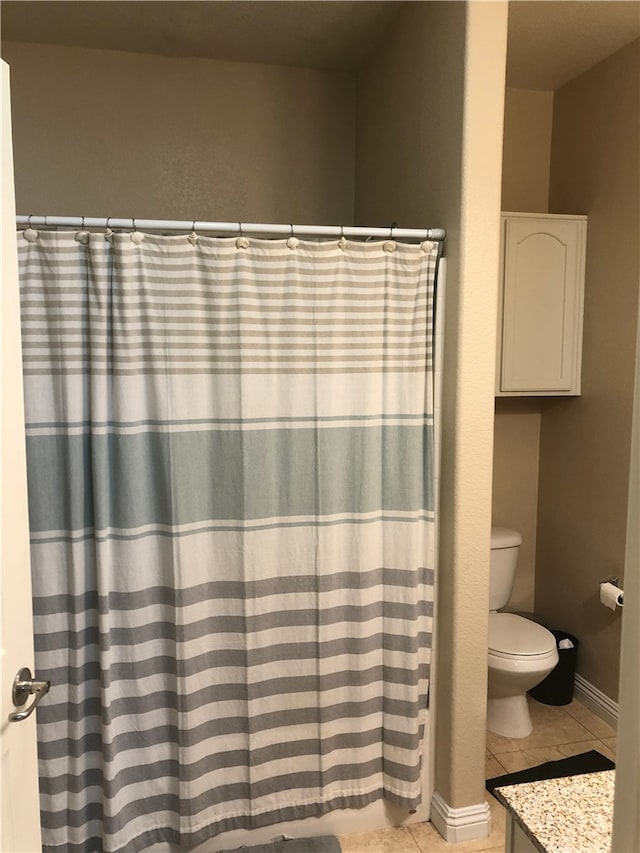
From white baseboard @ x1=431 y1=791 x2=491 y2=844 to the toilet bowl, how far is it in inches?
21.6

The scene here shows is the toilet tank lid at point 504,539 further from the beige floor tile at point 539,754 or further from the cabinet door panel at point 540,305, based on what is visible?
the beige floor tile at point 539,754

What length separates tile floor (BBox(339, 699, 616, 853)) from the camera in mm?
2172

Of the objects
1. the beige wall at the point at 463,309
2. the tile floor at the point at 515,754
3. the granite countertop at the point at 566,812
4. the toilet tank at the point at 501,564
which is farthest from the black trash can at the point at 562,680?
the granite countertop at the point at 566,812

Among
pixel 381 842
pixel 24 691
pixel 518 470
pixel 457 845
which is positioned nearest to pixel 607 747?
pixel 457 845

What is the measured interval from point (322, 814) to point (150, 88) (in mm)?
2859

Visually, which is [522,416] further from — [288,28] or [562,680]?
[288,28]

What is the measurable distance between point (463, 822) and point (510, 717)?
28.0 inches

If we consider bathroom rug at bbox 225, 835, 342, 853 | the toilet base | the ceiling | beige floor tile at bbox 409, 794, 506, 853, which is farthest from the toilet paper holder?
the ceiling

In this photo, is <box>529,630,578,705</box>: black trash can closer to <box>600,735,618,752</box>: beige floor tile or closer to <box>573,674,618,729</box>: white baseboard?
<box>573,674,618,729</box>: white baseboard

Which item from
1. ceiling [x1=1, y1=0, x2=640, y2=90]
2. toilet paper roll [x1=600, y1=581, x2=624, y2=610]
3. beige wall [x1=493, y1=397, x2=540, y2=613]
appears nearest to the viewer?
ceiling [x1=1, y1=0, x2=640, y2=90]

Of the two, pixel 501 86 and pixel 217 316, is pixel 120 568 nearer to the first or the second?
pixel 217 316

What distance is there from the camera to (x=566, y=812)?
1185 mm

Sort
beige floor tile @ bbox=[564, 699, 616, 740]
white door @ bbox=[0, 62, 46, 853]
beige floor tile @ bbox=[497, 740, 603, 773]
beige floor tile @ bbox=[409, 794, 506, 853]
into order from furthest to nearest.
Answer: beige floor tile @ bbox=[564, 699, 616, 740] → beige floor tile @ bbox=[497, 740, 603, 773] → beige floor tile @ bbox=[409, 794, 506, 853] → white door @ bbox=[0, 62, 46, 853]

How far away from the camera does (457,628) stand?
217 cm
